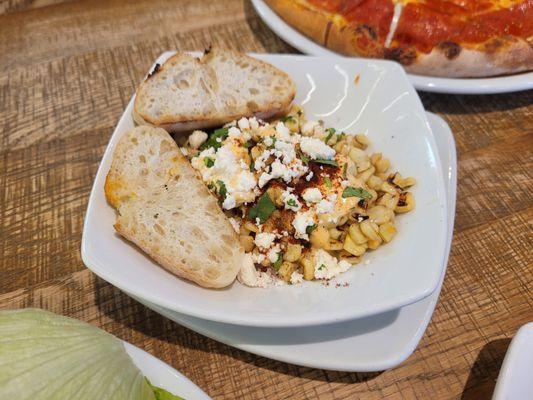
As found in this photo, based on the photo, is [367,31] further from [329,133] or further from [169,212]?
[169,212]

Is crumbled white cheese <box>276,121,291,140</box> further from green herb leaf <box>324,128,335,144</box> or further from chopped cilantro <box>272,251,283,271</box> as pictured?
chopped cilantro <box>272,251,283,271</box>

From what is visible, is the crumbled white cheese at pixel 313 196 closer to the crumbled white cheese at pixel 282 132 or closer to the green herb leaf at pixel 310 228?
the green herb leaf at pixel 310 228

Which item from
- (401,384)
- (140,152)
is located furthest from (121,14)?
(401,384)

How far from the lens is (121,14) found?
2736 mm

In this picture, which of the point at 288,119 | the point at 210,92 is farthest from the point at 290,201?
the point at 210,92

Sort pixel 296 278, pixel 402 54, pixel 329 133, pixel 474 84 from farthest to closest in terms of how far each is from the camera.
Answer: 1. pixel 402 54
2. pixel 474 84
3. pixel 329 133
4. pixel 296 278

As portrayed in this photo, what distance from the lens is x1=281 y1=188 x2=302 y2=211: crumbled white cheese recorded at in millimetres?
1422

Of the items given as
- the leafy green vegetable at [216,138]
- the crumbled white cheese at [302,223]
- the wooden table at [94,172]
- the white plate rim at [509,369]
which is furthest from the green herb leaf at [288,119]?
the white plate rim at [509,369]

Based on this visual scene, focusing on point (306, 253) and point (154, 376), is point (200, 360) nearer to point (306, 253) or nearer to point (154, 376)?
point (154, 376)

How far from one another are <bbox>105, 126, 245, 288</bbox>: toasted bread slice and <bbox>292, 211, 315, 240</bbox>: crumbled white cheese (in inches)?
7.2

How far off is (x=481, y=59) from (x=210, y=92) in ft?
4.23

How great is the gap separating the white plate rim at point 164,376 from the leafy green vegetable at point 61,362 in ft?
0.15

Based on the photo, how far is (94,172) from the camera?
201 centimetres

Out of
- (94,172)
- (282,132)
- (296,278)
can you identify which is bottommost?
(94,172)
